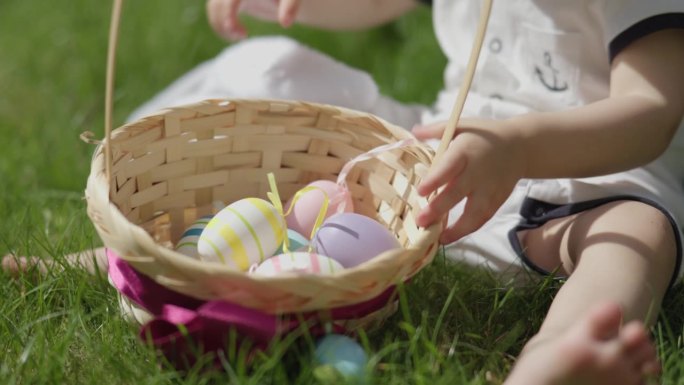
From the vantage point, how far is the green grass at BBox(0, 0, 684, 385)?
41.9 inches

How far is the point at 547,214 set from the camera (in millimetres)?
1310

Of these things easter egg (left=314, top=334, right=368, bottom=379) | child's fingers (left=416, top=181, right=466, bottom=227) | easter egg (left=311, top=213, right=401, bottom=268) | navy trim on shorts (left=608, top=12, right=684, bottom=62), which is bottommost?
easter egg (left=314, top=334, right=368, bottom=379)

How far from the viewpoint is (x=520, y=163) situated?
1157mm

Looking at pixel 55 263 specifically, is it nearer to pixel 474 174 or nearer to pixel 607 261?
pixel 474 174

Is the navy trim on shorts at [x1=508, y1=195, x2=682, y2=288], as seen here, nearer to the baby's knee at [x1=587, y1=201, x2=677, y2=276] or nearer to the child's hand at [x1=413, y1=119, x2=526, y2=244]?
the baby's knee at [x1=587, y1=201, x2=677, y2=276]

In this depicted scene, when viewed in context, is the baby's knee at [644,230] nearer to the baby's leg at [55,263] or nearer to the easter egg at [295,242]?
the easter egg at [295,242]

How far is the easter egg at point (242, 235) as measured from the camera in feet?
3.71

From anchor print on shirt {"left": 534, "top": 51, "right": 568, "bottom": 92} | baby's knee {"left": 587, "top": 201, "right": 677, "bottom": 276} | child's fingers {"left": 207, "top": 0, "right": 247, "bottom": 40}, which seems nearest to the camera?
baby's knee {"left": 587, "top": 201, "right": 677, "bottom": 276}

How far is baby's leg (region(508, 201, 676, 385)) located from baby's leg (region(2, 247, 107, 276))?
61cm

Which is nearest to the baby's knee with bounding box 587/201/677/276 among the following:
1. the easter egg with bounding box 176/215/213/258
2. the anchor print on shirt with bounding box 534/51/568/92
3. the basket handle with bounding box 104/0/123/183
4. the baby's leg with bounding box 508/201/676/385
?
the baby's leg with bounding box 508/201/676/385

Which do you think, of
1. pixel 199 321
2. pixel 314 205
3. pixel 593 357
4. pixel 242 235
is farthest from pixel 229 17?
pixel 593 357

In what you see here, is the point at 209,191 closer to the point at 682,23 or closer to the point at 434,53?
the point at 682,23

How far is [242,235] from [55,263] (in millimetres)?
332

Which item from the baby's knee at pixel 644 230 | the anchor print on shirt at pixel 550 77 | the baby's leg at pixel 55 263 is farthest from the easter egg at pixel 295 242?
the anchor print on shirt at pixel 550 77
